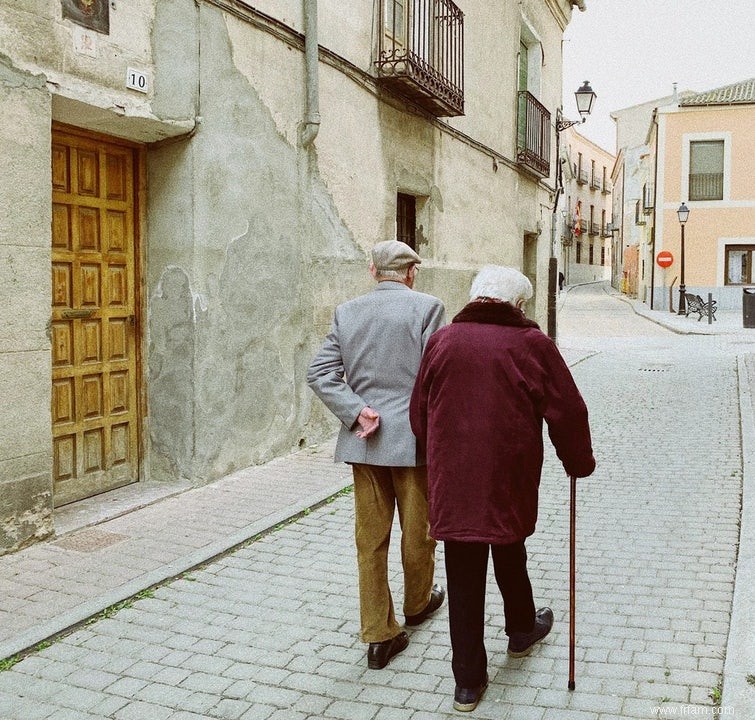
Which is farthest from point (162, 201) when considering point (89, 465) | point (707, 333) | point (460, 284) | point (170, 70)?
point (707, 333)

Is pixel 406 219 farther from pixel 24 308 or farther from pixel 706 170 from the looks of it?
pixel 706 170

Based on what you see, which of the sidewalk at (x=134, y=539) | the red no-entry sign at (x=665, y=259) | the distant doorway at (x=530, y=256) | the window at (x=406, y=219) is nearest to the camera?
the sidewalk at (x=134, y=539)

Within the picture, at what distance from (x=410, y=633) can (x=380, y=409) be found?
1.08m

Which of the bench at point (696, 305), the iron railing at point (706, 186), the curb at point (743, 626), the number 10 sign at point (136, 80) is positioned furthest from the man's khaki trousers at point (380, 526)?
the iron railing at point (706, 186)

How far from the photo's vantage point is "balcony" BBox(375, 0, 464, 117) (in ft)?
30.8

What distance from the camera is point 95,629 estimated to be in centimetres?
405

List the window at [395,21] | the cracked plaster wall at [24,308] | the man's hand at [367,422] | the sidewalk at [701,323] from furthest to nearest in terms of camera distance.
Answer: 1. the sidewalk at [701,323]
2. the window at [395,21]
3. the cracked plaster wall at [24,308]
4. the man's hand at [367,422]

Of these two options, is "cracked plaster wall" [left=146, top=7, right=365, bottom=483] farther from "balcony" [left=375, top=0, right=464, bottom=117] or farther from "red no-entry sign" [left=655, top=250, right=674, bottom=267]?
"red no-entry sign" [left=655, top=250, right=674, bottom=267]

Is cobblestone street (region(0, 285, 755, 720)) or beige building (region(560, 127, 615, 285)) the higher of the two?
beige building (region(560, 127, 615, 285))

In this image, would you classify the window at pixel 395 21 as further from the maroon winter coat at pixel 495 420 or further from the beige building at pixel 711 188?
the beige building at pixel 711 188

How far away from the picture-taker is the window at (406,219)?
35.6 feet

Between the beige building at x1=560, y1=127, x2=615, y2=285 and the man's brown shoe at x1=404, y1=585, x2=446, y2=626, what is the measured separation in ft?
175

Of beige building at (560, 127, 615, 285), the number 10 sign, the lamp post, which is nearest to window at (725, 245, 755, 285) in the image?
the lamp post

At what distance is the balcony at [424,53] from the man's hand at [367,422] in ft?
21.2
